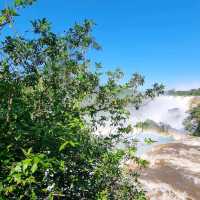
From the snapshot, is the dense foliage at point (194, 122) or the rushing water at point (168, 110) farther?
the rushing water at point (168, 110)

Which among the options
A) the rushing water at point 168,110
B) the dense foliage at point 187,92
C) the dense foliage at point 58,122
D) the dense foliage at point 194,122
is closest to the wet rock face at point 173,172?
the dense foliage at point 58,122

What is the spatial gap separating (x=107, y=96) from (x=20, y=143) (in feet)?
28.4

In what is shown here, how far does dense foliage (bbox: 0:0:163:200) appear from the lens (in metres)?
9.39

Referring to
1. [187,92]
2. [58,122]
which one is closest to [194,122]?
[187,92]

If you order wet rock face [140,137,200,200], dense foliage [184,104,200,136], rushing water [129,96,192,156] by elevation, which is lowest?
wet rock face [140,137,200,200]

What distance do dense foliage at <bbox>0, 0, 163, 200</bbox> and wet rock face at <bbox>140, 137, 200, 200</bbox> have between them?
51.3ft

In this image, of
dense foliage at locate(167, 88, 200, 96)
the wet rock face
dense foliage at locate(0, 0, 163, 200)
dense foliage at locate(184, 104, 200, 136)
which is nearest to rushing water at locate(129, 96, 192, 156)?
dense foliage at locate(167, 88, 200, 96)

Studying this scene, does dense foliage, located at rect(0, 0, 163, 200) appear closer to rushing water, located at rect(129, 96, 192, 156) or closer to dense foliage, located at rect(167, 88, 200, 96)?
rushing water, located at rect(129, 96, 192, 156)

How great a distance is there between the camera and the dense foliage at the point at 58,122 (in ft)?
30.8

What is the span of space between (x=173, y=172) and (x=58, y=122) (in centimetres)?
3009

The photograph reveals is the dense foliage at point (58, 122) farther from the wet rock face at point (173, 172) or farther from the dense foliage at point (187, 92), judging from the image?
the dense foliage at point (187, 92)

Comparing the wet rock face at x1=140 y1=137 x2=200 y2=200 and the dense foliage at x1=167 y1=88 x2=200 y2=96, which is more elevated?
the dense foliage at x1=167 y1=88 x2=200 y2=96

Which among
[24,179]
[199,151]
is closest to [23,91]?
[24,179]

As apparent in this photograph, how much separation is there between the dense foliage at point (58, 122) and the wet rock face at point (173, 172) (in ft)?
51.3
